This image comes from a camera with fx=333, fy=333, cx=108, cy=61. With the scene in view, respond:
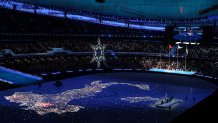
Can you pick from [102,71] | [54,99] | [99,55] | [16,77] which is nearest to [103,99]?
[54,99]

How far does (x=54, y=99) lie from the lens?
2783cm

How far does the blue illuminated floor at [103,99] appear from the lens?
22.4 metres

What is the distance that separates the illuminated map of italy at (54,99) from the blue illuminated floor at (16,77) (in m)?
4.84

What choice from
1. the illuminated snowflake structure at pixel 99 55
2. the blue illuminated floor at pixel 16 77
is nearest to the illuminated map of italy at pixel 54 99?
the blue illuminated floor at pixel 16 77

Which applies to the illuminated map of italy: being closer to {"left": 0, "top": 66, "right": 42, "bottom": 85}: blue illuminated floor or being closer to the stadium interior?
the stadium interior

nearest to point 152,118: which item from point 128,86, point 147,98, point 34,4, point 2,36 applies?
point 147,98

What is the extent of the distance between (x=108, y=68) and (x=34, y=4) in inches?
599

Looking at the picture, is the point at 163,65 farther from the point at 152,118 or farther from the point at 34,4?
the point at 152,118

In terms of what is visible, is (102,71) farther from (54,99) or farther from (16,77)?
(54,99)

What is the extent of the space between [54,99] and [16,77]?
993 centimetres

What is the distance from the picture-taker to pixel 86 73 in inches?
1645

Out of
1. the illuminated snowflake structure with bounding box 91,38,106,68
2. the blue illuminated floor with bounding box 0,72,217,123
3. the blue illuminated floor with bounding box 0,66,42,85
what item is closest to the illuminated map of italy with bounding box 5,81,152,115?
the blue illuminated floor with bounding box 0,72,217,123

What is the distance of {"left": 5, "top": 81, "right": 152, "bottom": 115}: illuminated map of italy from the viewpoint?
24656 mm

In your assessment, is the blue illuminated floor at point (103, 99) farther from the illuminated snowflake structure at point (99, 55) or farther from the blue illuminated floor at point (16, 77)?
the illuminated snowflake structure at point (99, 55)
